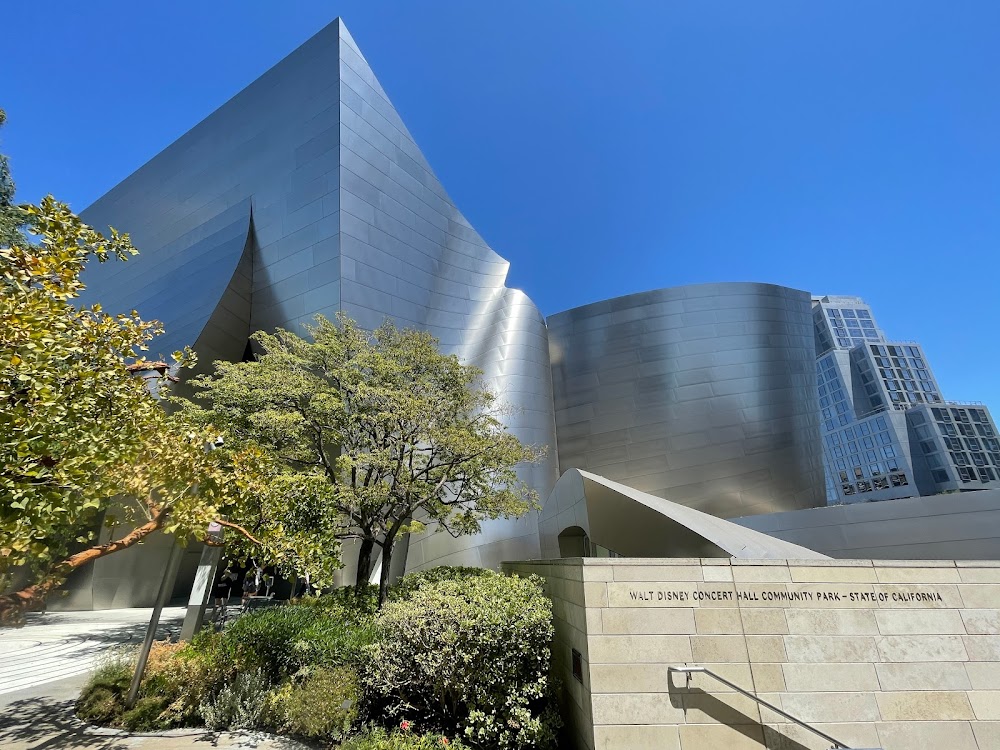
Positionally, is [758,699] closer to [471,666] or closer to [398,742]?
[471,666]

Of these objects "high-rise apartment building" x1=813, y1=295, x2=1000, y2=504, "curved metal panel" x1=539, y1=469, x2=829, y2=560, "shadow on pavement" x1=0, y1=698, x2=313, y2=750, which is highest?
"high-rise apartment building" x1=813, y1=295, x2=1000, y2=504

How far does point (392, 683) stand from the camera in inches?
313

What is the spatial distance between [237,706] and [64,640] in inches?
435

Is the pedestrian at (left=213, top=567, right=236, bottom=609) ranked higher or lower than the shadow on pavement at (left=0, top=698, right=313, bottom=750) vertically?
higher

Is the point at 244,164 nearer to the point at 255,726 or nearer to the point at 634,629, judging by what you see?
the point at 255,726

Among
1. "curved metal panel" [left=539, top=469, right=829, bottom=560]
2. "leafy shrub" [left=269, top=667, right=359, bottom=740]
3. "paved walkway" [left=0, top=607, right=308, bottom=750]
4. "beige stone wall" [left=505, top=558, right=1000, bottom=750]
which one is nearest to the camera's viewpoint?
"beige stone wall" [left=505, top=558, right=1000, bottom=750]

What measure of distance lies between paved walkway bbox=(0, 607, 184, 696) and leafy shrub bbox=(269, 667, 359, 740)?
21.1ft

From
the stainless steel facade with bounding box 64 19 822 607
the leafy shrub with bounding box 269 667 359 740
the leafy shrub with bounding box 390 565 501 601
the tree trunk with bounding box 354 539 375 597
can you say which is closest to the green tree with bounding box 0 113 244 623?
Result: the leafy shrub with bounding box 269 667 359 740

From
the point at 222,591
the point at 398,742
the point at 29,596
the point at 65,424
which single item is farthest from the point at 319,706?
the point at 222,591

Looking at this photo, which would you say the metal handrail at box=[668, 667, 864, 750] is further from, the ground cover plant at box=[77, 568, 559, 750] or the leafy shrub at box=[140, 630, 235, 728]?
the leafy shrub at box=[140, 630, 235, 728]

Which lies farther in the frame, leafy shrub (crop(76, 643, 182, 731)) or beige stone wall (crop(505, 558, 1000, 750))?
leafy shrub (crop(76, 643, 182, 731))

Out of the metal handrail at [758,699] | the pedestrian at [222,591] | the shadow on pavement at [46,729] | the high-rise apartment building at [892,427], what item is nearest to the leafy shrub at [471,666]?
the metal handrail at [758,699]

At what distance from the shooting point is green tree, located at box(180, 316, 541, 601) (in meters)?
14.1

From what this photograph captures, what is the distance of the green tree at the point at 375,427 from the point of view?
46.3ft
